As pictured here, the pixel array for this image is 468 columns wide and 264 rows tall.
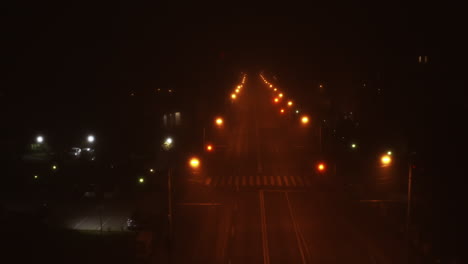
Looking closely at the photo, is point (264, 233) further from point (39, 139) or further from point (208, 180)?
point (39, 139)

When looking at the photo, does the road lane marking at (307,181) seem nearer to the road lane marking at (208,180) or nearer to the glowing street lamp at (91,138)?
the road lane marking at (208,180)

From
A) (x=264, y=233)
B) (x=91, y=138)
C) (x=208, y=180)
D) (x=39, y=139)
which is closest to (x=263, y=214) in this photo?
(x=264, y=233)

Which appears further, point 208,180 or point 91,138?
point 91,138

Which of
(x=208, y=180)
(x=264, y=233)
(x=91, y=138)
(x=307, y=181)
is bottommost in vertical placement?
(x=264, y=233)

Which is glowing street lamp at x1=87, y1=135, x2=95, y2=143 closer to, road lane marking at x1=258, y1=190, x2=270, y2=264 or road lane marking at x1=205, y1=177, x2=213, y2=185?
road lane marking at x1=205, y1=177, x2=213, y2=185

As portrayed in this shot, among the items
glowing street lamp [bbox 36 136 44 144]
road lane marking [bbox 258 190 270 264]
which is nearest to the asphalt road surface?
road lane marking [bbox 258 190 270 264]

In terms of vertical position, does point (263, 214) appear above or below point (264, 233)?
above

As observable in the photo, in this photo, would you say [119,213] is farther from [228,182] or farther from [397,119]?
[397,119]

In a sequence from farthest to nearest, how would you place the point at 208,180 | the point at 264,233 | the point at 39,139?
the point at 39,139 < the point at 208,180 < the point at 264,233

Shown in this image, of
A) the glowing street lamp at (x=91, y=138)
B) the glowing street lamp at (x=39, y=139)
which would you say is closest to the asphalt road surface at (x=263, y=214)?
the glowing street lamp at (x=91, y=138)
